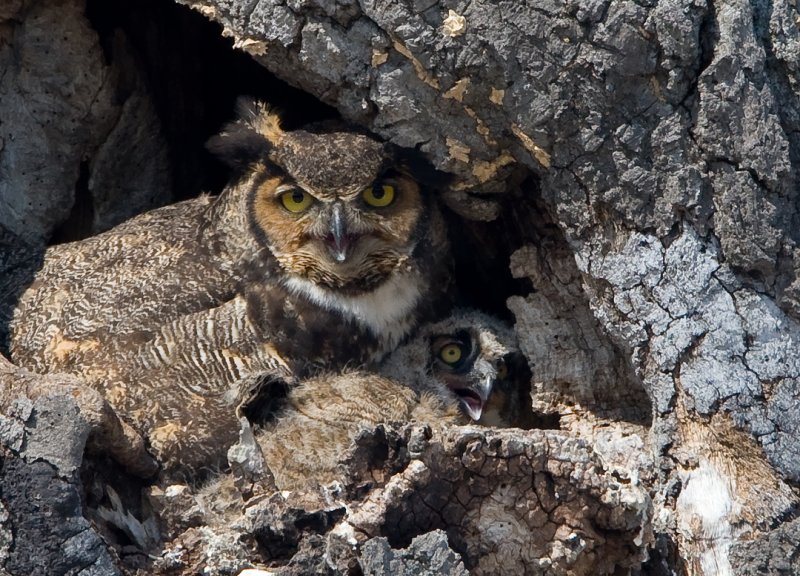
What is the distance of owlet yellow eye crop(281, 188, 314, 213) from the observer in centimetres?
313

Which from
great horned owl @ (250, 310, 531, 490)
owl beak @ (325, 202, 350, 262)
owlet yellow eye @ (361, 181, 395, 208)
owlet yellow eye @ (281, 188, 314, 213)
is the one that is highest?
owlet yellow eye @ (361, 181, 395, 208)

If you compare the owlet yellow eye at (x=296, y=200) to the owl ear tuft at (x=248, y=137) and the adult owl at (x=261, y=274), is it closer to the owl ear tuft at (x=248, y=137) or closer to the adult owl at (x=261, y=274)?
the adult owl at (x=261, y=274)

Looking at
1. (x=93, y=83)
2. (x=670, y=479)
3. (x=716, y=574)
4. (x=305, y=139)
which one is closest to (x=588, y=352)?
(x=670, y=479)

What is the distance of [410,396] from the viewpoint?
10.4 feet

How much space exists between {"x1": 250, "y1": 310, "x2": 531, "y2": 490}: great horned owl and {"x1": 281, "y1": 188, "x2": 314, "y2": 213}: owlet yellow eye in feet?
1.42

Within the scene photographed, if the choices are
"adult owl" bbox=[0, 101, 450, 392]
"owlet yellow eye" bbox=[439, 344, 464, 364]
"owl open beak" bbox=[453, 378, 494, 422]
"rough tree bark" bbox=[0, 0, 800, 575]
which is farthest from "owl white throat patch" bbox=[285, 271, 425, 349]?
"rough tree bark" bbox=[0, 0, 800, 575]

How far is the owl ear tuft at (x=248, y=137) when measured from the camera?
3.21m

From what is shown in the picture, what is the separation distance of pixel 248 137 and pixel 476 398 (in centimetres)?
91

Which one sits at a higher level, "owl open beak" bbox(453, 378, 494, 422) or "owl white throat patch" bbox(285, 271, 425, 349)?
"owl white throat patch" bbox(285, 271, 425, 349)

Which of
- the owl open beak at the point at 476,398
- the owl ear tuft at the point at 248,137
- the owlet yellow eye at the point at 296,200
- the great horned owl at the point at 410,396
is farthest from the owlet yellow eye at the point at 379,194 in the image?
the owl open beak at the point at 476,398

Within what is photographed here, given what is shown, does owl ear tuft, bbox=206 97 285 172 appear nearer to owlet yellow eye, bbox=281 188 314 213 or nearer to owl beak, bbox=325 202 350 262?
owlet yellow eye, bbox=281 188 314 213

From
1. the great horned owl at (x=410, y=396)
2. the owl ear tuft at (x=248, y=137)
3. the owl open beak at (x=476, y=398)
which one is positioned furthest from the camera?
the owl open beak at (x=476, y=398)

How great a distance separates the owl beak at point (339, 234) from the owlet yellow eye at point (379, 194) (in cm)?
9

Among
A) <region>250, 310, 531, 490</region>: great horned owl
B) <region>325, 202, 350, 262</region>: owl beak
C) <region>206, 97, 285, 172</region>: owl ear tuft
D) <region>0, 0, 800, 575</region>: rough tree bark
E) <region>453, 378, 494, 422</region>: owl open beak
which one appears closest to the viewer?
<region>0, 0, 800, 575</region>: rough tree bark
